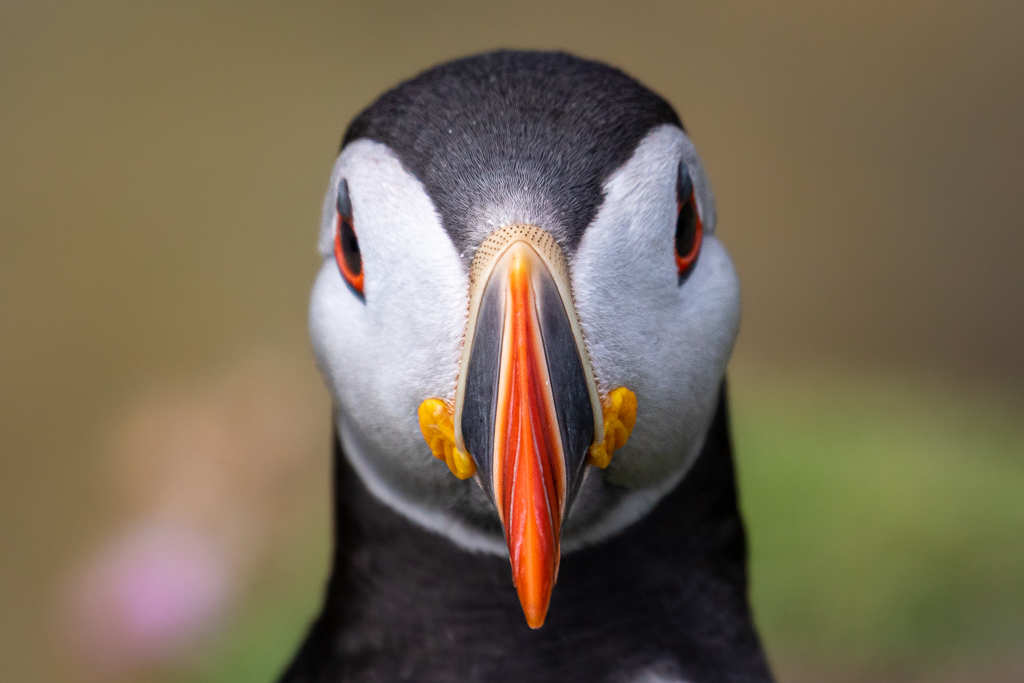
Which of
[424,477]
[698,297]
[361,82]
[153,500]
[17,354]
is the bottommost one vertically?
[153,500]

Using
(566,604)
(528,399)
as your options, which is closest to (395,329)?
(528,399)

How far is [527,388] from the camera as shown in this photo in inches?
63.4

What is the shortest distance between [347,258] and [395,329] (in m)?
0.23

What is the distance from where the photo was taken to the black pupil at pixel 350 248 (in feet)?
6.50

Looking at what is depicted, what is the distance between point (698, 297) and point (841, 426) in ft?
12.5

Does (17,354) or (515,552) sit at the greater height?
(515,552)

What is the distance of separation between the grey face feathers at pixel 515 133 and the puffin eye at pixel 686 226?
0.38ft

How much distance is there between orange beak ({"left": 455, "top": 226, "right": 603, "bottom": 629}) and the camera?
5.30ft

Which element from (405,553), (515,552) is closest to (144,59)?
(405,553)

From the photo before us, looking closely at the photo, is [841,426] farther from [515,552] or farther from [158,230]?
[158,230]

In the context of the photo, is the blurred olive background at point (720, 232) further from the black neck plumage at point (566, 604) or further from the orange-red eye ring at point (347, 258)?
the orange-red eye ring at point (347, 258)

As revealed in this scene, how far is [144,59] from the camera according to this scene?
8.57 m

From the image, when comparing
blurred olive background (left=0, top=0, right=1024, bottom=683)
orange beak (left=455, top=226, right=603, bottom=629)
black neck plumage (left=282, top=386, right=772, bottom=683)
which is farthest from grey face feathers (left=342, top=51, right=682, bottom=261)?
blurred olive background (left=0, top=0, right=1024, bottom=683)

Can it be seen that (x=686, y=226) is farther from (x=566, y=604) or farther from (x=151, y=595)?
(x=151, y=595)
